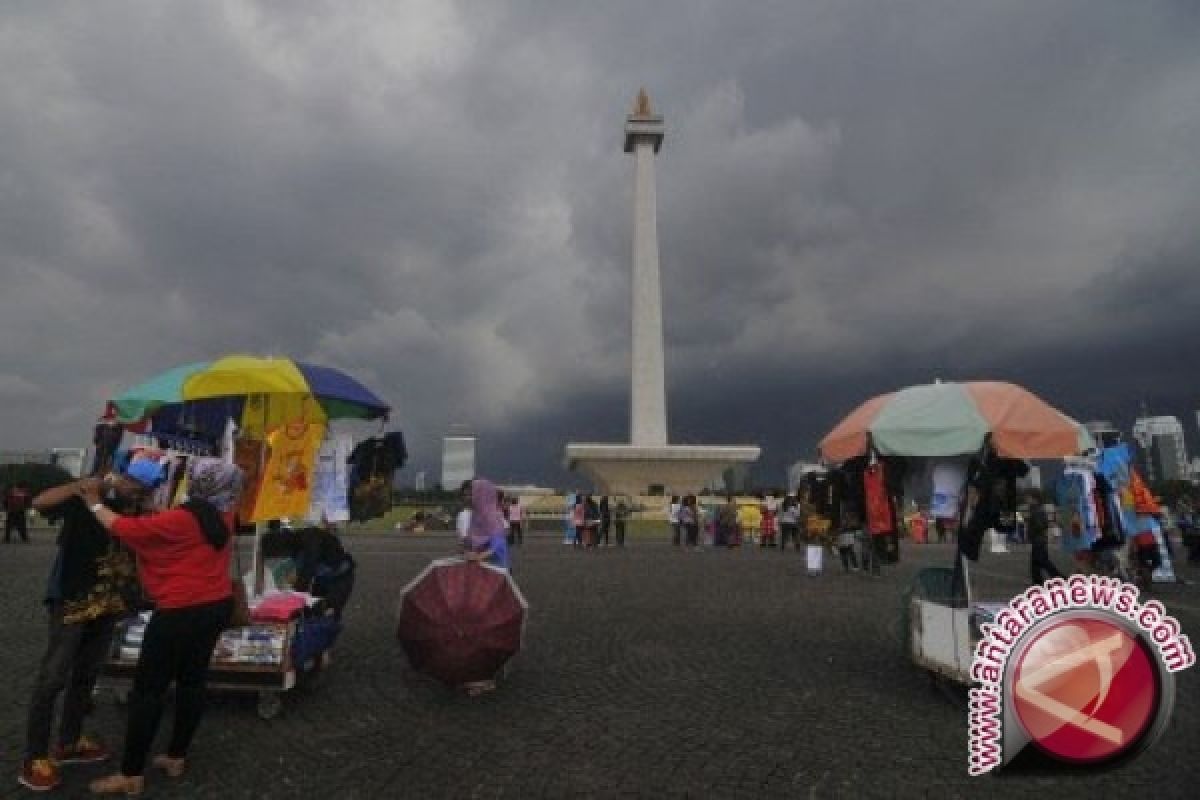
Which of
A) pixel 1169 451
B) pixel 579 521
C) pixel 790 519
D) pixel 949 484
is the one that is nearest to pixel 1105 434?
pixel 949 484

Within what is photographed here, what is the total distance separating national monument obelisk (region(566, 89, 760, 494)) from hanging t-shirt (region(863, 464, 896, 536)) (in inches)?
1885

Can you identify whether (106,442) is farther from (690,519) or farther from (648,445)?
(648,445)

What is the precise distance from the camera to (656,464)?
57156 mm

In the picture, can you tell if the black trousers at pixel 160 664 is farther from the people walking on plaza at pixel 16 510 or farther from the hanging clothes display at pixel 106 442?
the people walking on plaza at pixel 16 510

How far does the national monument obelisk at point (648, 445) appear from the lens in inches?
2221

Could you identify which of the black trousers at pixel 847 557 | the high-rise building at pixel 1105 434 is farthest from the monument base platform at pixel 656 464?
the high-rise building at pixel 1105 434

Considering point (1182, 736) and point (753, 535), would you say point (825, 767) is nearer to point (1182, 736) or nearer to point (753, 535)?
point (1182, 736)

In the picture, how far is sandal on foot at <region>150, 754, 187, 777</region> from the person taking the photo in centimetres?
455

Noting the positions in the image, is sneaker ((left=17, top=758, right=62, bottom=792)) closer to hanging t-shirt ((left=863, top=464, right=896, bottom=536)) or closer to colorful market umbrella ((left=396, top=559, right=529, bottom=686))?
colorful market umbrella ((left=396, top=559, right=529, bottom=686))

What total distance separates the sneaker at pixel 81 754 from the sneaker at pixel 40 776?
295 mm

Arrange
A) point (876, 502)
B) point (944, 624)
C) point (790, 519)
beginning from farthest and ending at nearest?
point (790, 519), point (876, 502), point (944, 624)

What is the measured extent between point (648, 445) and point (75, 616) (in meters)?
52.6

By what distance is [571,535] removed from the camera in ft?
96.5

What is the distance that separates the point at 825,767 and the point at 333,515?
5566 millimetres
